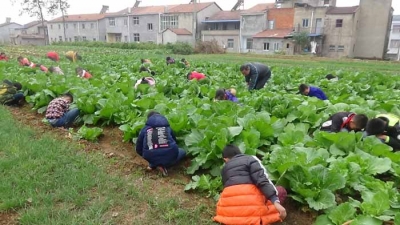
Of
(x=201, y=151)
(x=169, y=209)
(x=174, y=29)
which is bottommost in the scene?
(x=169, y=209)

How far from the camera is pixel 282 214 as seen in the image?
3.35m

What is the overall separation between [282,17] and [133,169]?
45465 mm

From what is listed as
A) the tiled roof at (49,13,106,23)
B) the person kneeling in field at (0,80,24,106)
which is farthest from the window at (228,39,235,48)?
the person kneeling in field at (0,80,24,106)

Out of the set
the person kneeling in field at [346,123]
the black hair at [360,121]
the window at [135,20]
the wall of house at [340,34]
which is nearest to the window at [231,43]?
the wall of house at [340,34]

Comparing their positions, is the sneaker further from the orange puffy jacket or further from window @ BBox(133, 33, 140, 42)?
window @ BBox(133, 33, 140, 42)

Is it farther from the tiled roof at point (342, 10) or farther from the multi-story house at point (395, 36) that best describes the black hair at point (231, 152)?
the multi-story house at point (395, 36)

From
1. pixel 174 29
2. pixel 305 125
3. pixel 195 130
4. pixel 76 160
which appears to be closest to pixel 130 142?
pixel 76 160

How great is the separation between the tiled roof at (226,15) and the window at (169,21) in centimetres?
587

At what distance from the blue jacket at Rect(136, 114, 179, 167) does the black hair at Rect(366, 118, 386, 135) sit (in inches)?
118

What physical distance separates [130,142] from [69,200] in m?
2.15

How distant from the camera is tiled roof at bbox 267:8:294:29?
150 ft

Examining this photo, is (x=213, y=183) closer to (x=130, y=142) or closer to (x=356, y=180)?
(x=356, y=180)

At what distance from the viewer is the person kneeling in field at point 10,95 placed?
28.4ft

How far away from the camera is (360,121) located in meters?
5.23
